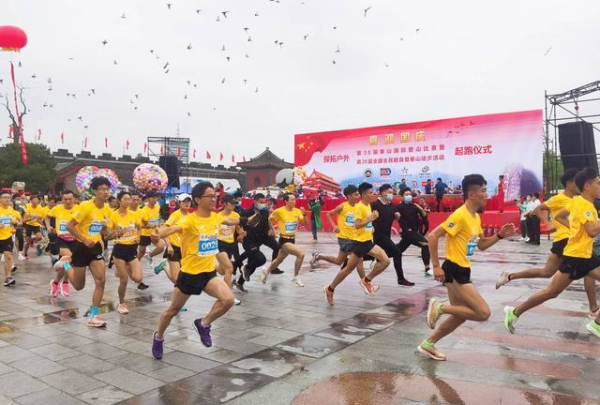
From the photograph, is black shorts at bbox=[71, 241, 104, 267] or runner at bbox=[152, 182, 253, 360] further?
black shorts at bbox=[71, 241, 104, 267]

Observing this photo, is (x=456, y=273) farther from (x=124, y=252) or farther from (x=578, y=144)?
(x=578, y=144)

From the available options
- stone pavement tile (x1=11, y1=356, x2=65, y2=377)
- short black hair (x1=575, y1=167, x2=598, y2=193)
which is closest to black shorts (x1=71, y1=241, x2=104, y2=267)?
stone pavement tile (x1=11, y1=356, x2=65, y2=377)

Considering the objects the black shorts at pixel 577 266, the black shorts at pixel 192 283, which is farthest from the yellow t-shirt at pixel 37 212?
the black shorts at pixel 577 266

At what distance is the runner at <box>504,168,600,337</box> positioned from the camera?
522cm

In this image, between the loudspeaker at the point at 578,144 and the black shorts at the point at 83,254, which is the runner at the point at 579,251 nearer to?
the black shorts at the point at 83,254

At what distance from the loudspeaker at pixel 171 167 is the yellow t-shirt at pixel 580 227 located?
37384 mm

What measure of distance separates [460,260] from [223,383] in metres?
2.39

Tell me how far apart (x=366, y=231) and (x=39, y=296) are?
5.51m

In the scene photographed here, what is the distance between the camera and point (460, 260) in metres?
4.53

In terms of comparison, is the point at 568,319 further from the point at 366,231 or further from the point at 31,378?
the point at 31,378

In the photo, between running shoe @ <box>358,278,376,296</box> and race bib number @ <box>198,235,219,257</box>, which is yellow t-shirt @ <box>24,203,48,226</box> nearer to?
running shoe @ <box>358,278,376,296</box>

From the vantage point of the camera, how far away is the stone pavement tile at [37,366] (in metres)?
4.38

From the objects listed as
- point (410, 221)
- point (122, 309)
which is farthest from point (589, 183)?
point (122, 309)

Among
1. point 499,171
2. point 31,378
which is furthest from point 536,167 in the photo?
point 31,378
